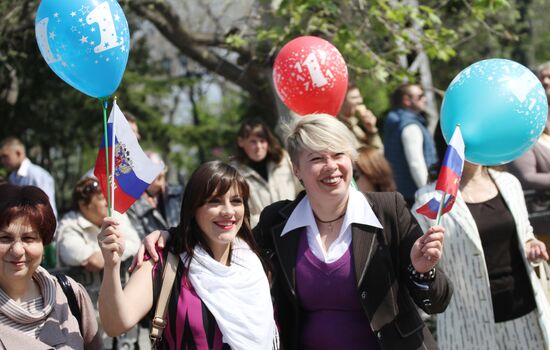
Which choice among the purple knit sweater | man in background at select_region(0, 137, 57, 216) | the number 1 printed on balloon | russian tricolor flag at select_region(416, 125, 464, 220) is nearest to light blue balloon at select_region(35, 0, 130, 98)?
the number 1 printed on balloon

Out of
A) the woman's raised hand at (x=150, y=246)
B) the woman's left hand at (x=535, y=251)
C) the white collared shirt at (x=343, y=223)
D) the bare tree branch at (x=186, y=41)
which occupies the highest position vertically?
the woman's raised hand at (x=150, y=246)

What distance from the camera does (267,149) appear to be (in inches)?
249

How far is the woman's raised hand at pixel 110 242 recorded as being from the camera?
283cm

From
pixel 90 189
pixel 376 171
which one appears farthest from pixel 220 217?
pixel 90 189

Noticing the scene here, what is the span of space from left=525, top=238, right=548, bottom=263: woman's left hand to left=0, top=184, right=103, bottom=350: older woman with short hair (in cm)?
232

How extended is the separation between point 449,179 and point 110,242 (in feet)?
4.40

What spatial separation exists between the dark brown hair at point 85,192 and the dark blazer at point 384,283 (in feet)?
9.00

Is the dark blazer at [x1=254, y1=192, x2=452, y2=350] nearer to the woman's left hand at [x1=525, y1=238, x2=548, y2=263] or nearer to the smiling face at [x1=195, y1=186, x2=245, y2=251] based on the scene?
the smiling face at [x1=195, y1=186, x2=245, y2=251]

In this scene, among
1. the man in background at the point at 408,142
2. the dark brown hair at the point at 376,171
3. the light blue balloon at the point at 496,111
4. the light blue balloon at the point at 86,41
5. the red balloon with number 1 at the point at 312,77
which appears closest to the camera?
the light blue balloon at the point at 86,41

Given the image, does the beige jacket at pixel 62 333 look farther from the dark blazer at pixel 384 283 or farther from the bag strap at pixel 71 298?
the dark blazer at pixel 384 283

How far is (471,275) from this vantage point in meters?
4.23

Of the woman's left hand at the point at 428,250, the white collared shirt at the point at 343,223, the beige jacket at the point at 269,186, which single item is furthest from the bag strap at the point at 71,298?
the beige jacket at the point at 269,186

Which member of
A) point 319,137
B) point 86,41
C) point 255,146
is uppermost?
point 86,41

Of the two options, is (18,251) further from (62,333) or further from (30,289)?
(62,333)
